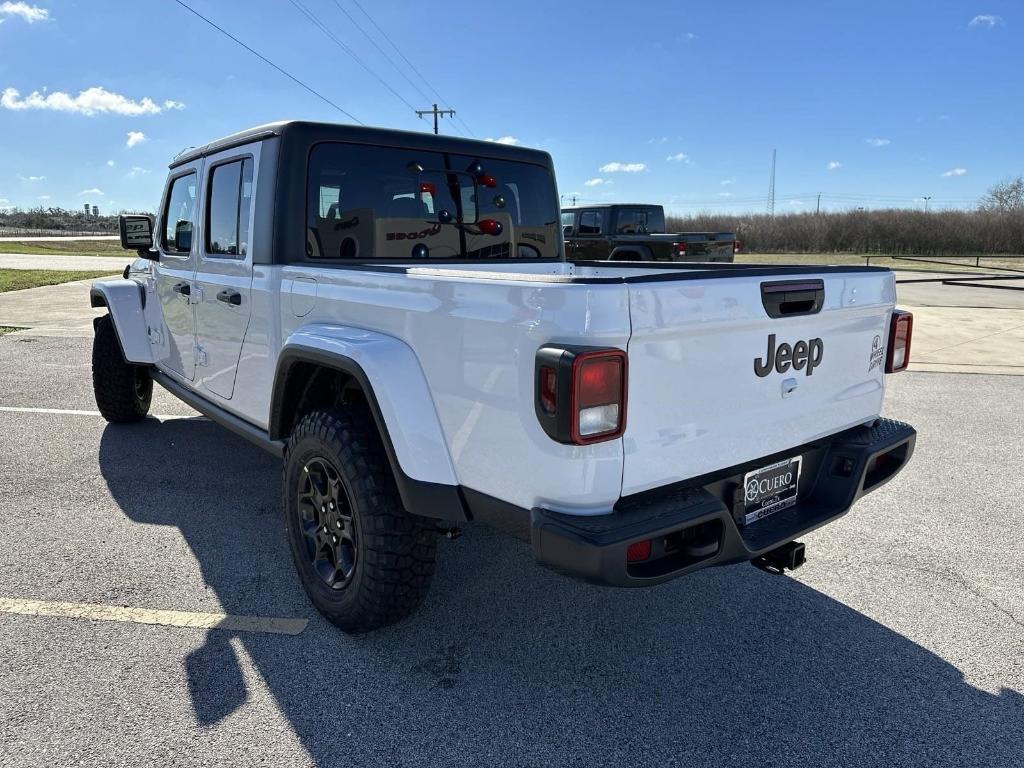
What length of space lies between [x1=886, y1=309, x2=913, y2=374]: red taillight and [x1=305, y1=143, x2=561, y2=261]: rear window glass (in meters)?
1.98

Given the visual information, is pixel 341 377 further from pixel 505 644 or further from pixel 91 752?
pixel 91 752

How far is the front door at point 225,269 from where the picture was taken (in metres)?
3.57

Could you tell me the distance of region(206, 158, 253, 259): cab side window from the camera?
360cm

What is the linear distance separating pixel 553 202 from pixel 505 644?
263 cm

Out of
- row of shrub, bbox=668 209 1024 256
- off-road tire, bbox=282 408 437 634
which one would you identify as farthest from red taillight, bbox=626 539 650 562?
row of shrub, bbox=668 209 1024 256

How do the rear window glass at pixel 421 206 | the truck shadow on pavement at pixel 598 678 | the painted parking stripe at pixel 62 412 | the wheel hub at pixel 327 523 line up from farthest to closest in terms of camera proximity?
1. the painted parking stripe at pixel 62 412
2. the rear window glass at pixel 421 206
3. the wheel hub at pixel 327 523
4. the truck shadow on pavement at pixel 598 678

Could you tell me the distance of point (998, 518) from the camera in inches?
160

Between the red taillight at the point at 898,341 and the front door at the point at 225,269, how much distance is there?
285 centimetres

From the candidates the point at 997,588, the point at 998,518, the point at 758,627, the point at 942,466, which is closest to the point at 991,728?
the point at 758,627

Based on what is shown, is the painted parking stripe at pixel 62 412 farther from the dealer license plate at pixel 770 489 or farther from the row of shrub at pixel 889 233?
the row of shrub at pixel 889 233

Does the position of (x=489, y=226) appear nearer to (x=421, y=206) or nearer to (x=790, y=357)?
(x=421, y=206)

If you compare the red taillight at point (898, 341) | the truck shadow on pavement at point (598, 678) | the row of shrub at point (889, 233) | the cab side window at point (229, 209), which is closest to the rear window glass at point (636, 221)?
the cab side window at point (229, 209)

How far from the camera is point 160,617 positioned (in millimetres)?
→ 3029

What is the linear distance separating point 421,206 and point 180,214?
177cm
